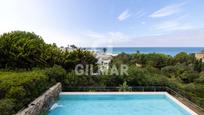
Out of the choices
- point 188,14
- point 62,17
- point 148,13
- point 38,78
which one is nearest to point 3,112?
point 38,78

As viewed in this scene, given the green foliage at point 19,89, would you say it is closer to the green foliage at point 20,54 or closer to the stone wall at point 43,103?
the stone wall at point 43,103

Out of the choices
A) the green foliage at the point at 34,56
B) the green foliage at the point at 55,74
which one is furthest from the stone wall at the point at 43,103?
the green foliage at the point at 34,56

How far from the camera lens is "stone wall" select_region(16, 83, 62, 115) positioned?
29.7 feet

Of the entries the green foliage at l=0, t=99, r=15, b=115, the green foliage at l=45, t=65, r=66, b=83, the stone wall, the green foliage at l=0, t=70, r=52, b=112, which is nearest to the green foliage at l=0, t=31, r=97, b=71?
the green foliage at l=45, t=65, r=66, b=83

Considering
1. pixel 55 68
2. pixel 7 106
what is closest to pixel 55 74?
pixel 55 68

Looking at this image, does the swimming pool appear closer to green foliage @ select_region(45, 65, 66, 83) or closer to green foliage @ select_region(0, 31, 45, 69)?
green foliage @ select_region(45, 65, 66, 83)

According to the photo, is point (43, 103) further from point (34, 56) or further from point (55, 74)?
point (34, 56)

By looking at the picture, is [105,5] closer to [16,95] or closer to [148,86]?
[148,86]

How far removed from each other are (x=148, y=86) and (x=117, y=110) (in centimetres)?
437

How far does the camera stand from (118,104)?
13.6 meters

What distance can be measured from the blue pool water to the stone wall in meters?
0.37

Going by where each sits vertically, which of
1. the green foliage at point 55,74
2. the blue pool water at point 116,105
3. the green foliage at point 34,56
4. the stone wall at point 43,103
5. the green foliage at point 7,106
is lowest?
the blue pool water at point 116,105

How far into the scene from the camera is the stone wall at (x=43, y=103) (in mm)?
9039

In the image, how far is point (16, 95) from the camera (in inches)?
352
